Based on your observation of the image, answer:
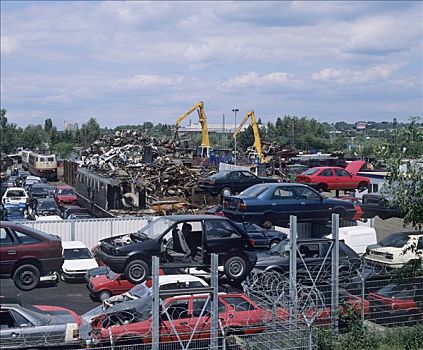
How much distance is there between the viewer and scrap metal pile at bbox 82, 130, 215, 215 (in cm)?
2891

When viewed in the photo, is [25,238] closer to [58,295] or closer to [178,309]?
[178,309]

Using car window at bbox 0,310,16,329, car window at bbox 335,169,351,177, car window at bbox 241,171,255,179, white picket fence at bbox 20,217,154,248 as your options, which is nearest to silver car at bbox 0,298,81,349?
car window at bbox 0,310,16,329

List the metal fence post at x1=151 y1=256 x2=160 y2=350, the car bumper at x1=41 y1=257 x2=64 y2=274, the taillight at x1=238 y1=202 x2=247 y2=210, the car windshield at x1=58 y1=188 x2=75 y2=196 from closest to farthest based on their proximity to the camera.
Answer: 1. the metal fence post at x1=151 y1=256 x2=160 y2=350
2. the car bumper at x1=41 y1=257 x2=64 y2=274
3. the taillight at x1=238 y1=202 x2=247 y2=210
4. the car windshield at x1=58 y1=188 x2=75 y2=196

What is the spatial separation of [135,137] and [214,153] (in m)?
8.38

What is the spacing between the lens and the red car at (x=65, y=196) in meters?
34.8

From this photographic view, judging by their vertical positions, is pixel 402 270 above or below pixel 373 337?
above

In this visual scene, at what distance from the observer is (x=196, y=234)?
1269 cm

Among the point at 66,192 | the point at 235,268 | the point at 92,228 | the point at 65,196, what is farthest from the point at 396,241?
the point at 66,192

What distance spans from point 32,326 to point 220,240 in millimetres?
3976

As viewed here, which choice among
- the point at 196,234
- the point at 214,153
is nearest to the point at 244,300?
the point at 196,234

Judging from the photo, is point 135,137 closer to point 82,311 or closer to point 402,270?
point 82,311

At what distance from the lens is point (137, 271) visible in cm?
1215

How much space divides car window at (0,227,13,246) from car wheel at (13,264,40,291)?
0.45 metres

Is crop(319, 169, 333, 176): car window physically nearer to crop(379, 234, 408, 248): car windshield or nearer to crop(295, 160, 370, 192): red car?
crop(295, 160, 370, 192): red car
